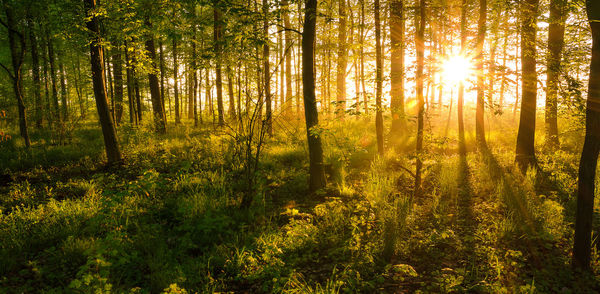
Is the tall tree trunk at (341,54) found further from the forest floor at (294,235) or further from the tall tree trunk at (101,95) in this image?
the tall tree trunk at (101,95)

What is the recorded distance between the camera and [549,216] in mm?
4180

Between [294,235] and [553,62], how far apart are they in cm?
579

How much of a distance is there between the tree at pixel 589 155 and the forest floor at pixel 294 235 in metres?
0.33

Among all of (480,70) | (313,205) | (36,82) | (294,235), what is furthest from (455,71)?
(36,82)

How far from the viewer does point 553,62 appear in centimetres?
479

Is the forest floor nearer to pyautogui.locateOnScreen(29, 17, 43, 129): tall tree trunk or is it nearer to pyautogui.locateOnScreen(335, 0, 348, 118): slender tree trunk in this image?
Result: pyautogui.locateOnScreen(335, 0, 348, 118): slender tree trunk

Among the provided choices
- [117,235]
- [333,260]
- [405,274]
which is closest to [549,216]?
[405,274]

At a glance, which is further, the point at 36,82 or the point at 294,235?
the point at 36,82

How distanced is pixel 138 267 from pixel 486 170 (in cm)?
760

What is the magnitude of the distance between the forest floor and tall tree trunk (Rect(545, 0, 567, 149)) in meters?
1.80

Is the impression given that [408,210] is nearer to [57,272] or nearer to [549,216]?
[549,216]

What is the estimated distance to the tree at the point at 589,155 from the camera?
269 cm

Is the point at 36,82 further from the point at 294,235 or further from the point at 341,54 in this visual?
the point at 294,235

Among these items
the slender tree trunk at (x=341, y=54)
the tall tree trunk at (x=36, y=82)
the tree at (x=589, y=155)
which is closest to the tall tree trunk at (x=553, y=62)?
the tree at (x=589, y=155)
